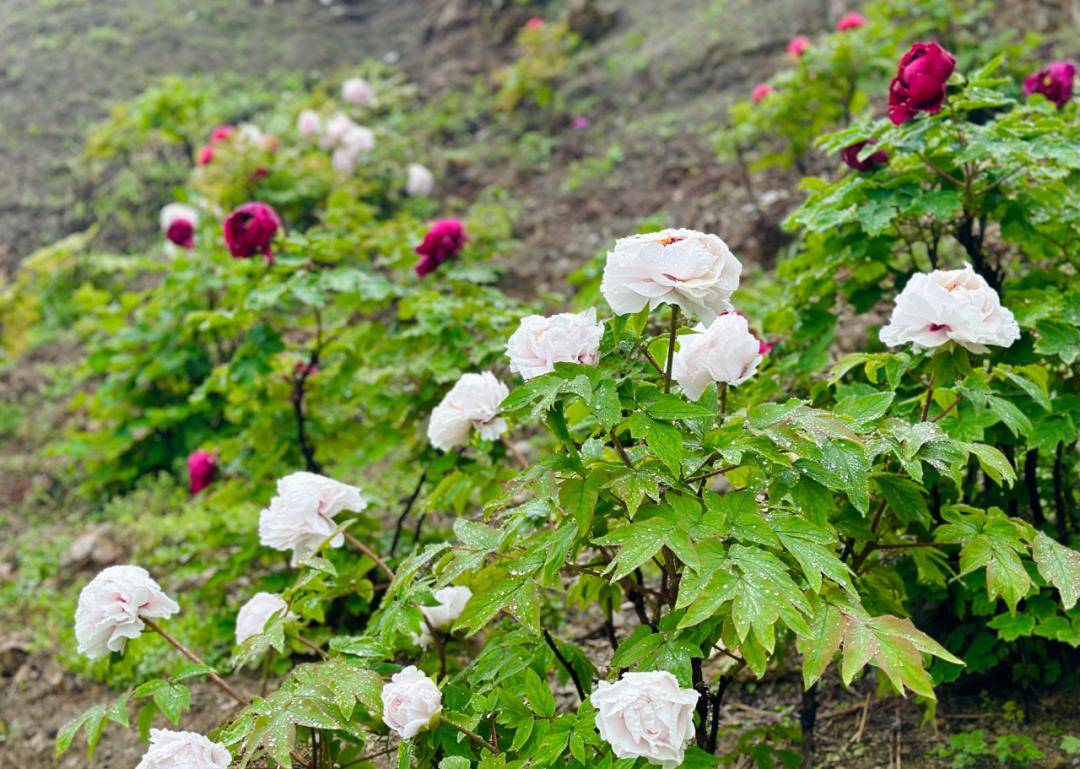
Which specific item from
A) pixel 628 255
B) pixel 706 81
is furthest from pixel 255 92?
pixel 628 255

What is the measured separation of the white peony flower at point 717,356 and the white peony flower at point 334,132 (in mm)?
5232

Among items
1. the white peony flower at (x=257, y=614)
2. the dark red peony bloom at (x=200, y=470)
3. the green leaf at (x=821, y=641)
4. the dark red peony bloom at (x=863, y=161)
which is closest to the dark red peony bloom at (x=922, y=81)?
the dark red peony bloom at (x=863, y=161)

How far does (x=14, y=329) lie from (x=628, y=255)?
505 cm

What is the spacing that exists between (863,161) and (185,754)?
204 cm

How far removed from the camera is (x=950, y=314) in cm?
167

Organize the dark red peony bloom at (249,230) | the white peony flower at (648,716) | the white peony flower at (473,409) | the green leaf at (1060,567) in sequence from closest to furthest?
the white peony flower at (648,716) → the green leaf at (1060,567) → the white peony flower at (473,409) → the dark red peony bloom at (249,230)

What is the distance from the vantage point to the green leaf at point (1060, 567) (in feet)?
5.47

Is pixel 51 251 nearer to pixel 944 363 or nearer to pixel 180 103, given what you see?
pixel 180 103

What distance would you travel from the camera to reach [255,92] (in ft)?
30.2

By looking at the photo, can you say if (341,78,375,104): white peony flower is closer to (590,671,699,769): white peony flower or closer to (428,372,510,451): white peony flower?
(428,372,510,451): white peony flower

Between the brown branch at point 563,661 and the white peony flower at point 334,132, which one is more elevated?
the brown branch at point 563,661

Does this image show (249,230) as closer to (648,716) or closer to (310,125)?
(648,716)

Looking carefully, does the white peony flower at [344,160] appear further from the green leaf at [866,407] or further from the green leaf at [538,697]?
the green leaf at [538,697]

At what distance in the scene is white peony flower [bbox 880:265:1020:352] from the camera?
1.67 m
